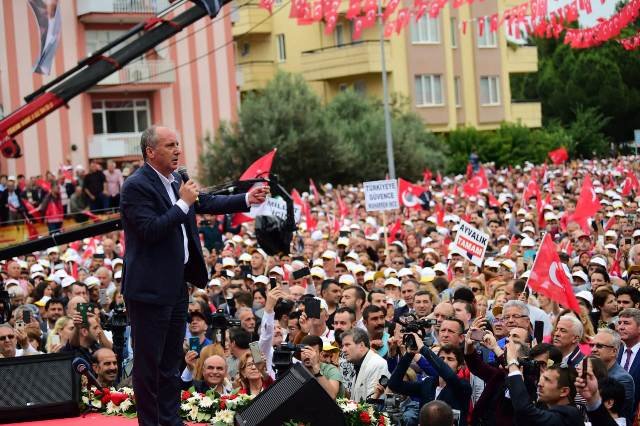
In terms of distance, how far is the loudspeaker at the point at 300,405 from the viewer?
7.54m

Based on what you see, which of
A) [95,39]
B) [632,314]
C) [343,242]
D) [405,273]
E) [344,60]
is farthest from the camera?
[344,60]

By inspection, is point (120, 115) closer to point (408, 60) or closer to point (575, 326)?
point (408, 60)

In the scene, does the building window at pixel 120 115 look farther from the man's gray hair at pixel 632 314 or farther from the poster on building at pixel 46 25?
the man's gray hair at pixel 632 314

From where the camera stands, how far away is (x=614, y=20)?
27750mm

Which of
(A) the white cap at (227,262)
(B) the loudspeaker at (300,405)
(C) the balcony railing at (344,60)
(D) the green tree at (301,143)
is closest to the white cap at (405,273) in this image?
(A) the white cap at (227,262)

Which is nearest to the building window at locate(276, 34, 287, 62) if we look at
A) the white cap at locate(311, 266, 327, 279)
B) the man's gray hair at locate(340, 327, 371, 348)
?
the white cap at locate(311, 266, 327, 279)

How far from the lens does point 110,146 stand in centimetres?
4741

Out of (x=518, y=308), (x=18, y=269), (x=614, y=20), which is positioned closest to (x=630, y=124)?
(x=614, y=20)

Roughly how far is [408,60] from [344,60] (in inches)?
137

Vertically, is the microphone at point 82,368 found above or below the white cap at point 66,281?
above

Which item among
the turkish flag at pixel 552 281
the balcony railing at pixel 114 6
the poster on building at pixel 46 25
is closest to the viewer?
the turkish flag at pixel 552 281

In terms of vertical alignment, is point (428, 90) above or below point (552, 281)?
above

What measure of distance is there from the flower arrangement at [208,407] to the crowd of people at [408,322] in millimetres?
368

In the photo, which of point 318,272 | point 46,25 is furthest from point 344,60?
point 318,272
